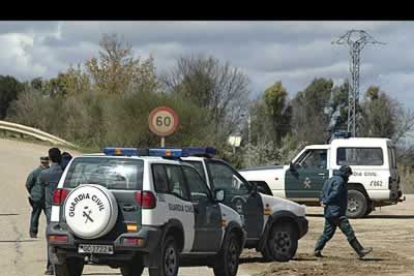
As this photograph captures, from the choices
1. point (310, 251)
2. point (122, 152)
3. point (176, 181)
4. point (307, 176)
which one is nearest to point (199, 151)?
point (176, 181)

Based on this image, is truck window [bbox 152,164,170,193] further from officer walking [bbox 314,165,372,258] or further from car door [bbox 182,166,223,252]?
officer walking [bbox 314,165,372,258]

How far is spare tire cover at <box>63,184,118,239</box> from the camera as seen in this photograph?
→ 34.5 ft

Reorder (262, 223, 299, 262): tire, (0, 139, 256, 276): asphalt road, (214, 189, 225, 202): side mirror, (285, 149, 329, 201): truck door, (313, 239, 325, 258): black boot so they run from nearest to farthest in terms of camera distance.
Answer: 1. (214, 189, 225, 202): side mirror
2. (0, 139, 256, 276): asphalt road
3. (262, 223, 299, 262): tire
4. (313, 239, 325, 258): black boot
5. (285, 149, 329, 201): truck door

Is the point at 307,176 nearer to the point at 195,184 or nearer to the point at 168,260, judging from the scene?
the point at 195,184

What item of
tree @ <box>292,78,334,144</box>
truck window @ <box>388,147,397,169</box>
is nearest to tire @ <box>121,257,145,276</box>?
truck window @ <box>388,147,397,169</box>

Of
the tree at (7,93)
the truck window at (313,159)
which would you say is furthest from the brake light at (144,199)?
the tree at (7,93)

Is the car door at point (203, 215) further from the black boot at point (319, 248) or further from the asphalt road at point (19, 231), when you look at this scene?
the black boot at point (319, 248)

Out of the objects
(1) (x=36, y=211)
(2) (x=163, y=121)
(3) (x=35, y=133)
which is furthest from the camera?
(3) (x=35, y=133)

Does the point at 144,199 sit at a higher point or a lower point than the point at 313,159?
lower

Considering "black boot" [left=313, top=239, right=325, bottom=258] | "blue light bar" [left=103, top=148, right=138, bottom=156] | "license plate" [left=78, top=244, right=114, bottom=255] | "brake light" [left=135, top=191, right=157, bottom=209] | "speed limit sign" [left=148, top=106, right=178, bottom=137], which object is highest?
"speed limit sign" [left=148, top=106, right=178, bottom=137]

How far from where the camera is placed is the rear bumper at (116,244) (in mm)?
10594

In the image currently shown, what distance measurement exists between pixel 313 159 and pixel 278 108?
2146 inches

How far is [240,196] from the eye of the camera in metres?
14.0

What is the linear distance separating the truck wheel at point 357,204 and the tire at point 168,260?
47.5 ft
